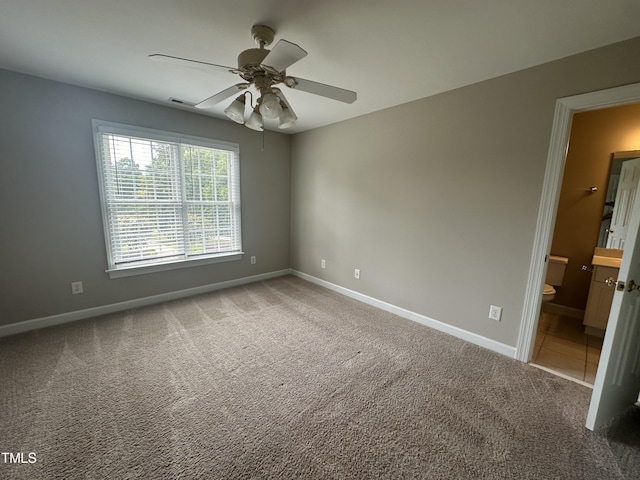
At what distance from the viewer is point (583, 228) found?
2.93m

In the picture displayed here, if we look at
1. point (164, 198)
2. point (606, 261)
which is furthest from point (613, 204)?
point (164, 198)

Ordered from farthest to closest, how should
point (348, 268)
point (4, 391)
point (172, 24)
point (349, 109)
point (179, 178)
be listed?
point (348, 268) < point (179, 178) < point (349, 109) < point (4, 391) < point (172, 24)

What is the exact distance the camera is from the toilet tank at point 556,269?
2975mm

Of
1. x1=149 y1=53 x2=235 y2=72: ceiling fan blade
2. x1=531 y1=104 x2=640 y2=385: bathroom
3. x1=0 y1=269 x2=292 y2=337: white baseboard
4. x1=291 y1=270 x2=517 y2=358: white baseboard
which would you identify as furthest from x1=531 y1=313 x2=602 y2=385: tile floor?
x1=0 y1=269 x2=292 y2=337: white baseboard

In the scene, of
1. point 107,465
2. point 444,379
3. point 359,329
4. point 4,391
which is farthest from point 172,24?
point 444,379

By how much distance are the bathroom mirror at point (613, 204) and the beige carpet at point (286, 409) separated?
1.89 m

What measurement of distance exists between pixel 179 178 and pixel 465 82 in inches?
128

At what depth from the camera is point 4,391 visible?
5.57 ft

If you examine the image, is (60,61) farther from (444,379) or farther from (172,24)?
(444,379)

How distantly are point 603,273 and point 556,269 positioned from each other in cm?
48

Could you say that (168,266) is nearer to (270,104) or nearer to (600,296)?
(270,104)

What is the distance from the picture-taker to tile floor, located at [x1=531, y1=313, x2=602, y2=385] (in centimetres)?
208

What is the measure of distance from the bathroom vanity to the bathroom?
10 millimetres

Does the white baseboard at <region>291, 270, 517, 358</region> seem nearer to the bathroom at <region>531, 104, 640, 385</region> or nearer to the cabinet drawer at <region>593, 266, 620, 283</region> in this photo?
the bathroom at <region>531, 104, 640, 385</region>
